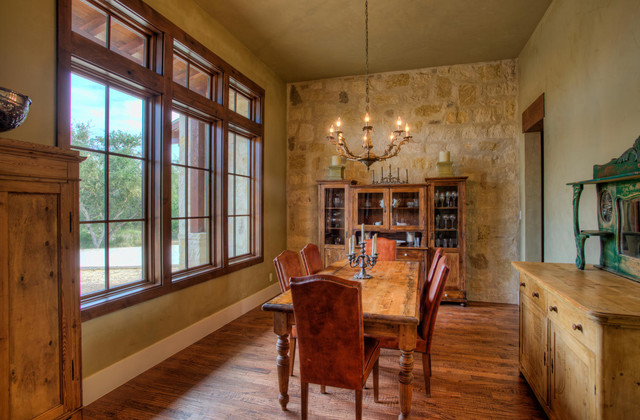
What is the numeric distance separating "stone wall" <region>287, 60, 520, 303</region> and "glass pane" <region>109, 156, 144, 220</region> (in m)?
2.85

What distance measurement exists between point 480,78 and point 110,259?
16.3ft

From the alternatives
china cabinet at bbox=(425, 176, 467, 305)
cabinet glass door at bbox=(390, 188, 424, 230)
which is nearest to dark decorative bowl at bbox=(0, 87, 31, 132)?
cabinet glass door at bbox=(390, 188, 424, 230)

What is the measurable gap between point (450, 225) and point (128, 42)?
4.16 m

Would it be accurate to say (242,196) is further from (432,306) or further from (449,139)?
(449,139)

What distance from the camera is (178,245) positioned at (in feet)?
10.8

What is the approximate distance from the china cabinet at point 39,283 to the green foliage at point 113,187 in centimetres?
88

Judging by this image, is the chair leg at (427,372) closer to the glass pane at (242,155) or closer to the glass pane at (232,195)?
the glass pane at (232,195)

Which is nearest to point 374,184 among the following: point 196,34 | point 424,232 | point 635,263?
point 424,232

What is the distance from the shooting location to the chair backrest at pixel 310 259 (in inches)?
126

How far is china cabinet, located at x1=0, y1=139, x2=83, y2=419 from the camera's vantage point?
4.50ft

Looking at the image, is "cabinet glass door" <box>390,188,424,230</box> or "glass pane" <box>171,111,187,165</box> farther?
"cabinet glass door" <box>390,188,424,230</box>

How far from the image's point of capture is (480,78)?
4781mm

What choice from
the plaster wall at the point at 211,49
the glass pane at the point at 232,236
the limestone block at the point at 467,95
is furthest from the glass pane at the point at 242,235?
the limestone block at the point at 467,95

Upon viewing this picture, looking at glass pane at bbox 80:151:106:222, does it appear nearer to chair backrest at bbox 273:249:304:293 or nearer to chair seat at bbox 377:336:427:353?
chair backrest at bbox 273:249:304:293
